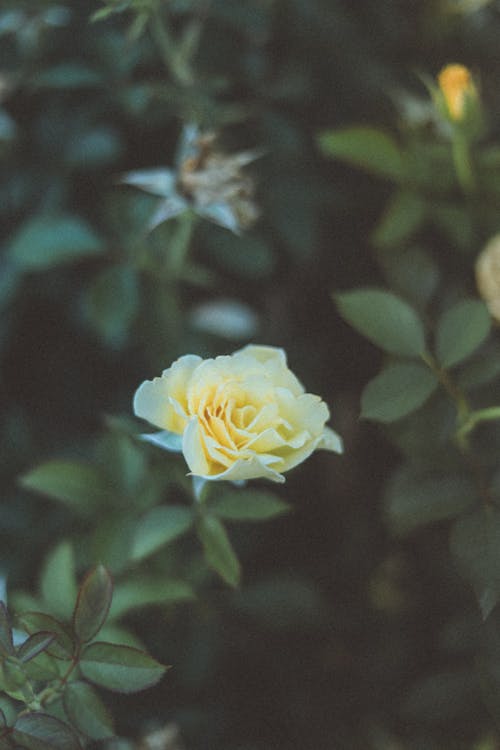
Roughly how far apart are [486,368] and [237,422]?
266 mm

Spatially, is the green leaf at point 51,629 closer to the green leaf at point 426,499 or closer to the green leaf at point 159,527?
the green leaf at point 159,527

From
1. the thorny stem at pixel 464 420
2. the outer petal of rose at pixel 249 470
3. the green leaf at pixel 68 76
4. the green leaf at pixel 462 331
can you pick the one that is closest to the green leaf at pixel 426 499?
the thorny stem at pixel 464 420

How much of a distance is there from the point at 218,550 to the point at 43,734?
0.21m

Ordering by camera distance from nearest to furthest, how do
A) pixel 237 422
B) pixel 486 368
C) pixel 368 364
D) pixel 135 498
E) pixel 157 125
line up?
pixel 237 422, pixel 486 368, pixel 135 498, pixel 157 125, pixel 368 364

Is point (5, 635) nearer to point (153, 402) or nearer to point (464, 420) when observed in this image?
point (153, 402)

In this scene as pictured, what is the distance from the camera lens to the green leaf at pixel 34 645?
498mm

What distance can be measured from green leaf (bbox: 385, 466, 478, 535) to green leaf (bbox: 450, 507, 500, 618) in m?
0.02

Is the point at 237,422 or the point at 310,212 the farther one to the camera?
the point at 310,212

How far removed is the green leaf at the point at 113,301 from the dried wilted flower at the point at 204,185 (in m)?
0.12

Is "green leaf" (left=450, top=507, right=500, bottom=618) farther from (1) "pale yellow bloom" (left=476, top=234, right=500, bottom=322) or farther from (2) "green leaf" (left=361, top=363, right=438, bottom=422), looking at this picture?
(1) "pale yellow bloom" (left=476, top=234, right=500, bottom=322)

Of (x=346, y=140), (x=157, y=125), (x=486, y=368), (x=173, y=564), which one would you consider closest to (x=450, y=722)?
(x=173, y=564)

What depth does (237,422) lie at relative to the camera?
0.56 m

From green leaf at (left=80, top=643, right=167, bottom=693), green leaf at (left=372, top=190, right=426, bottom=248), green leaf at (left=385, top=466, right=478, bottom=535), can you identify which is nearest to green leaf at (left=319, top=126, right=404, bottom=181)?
green leaf at (left=372, top=190, right=426, bottom=248)

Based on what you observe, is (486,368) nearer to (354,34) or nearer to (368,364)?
(368,364)
